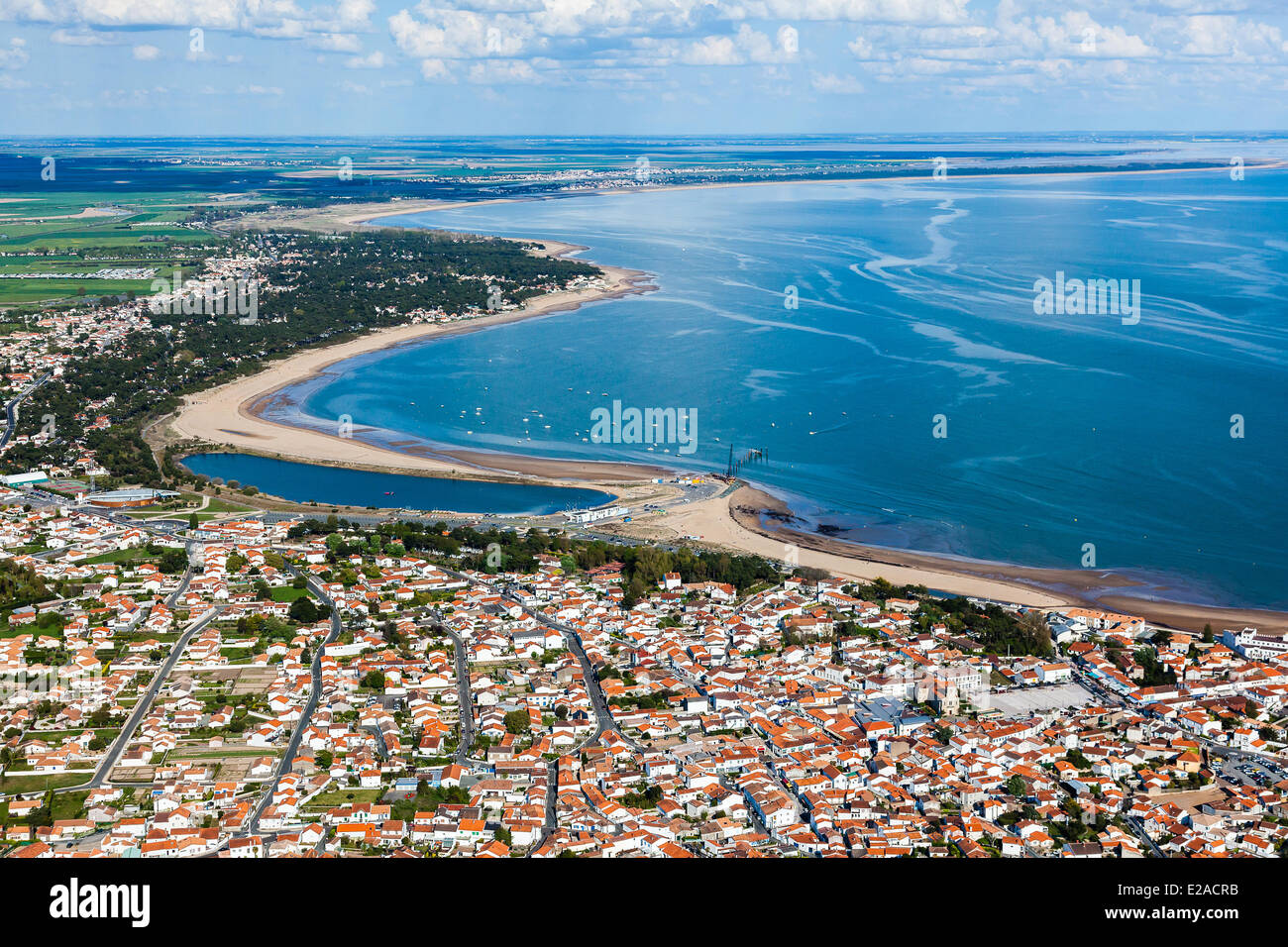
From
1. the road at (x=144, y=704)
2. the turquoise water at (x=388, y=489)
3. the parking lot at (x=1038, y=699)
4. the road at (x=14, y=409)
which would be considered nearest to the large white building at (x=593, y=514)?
the turquoise water at (x=388, y=489)

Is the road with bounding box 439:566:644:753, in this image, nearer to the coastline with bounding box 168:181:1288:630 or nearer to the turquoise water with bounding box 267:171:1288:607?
the coastline with bounding box 168:181:1288:630

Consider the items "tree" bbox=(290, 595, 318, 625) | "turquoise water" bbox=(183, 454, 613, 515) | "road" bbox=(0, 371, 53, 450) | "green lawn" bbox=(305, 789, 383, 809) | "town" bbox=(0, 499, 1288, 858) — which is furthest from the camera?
"road" bbox=(0, 371, 53, 450)

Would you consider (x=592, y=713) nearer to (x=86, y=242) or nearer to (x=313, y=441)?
(x=313, y=441)

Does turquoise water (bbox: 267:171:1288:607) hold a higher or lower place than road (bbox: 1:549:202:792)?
higher

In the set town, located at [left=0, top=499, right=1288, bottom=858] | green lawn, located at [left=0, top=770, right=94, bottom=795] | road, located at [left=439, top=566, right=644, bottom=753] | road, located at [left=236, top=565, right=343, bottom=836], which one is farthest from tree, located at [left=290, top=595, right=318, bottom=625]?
green lawn, located at [left=0, top=770, right=94, bottom=795]
